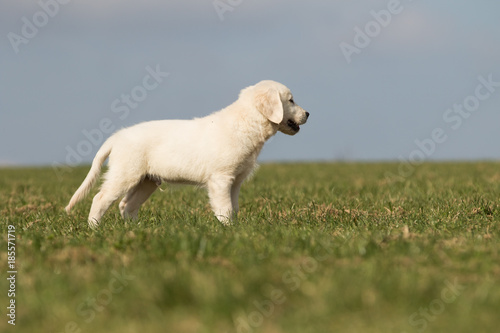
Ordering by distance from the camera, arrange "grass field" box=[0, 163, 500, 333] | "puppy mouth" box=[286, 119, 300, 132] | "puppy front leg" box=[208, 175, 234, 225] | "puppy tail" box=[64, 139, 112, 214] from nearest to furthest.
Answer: "grass field" box=[0, 163, 500, 333] → "puppy front leg" box=[208, 175, 234, 225] → "puppy mouth" box=[286, 119, 300, 132] → "puppy tail" box=[64, 139, 112, 214]

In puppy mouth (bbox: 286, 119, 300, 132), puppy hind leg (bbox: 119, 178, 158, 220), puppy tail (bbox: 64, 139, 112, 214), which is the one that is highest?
puppy mouth (bbox: 286, 119, 300, 132)

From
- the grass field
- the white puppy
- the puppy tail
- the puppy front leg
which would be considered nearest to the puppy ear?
the white puppy

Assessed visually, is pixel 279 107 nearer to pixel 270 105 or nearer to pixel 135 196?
pixel 270 105

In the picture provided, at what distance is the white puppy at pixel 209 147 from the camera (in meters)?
7.24

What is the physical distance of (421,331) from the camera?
11.0 ft

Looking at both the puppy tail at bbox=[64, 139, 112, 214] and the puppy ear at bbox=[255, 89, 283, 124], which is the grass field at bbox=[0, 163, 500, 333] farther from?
the puppy ear at bbox=[255, 89, 283, 124]

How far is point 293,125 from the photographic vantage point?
25.1ft

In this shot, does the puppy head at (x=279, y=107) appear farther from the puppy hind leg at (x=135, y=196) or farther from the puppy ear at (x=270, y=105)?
the puppy hind leg at (x=135, y=196)

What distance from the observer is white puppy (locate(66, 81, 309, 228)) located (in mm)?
7238

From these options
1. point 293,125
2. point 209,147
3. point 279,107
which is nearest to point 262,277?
point 209,147

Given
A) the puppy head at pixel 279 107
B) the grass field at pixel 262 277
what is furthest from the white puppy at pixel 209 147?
the grass field at pixel 262 277

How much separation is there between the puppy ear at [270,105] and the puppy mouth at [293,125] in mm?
398

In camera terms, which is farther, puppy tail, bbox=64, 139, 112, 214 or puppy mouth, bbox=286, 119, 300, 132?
puppy tail, bbox=64, 139, 112, 214

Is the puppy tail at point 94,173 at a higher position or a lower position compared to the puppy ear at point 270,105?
lower
